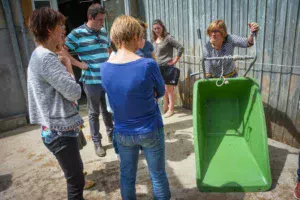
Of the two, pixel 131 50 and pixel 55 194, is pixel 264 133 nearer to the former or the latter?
pixel 131 50

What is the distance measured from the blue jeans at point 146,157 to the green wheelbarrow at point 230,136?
586mm

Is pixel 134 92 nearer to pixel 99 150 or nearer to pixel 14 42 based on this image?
pixel 99 150

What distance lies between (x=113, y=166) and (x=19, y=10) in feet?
10.3

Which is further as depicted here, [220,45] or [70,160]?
[220,45]

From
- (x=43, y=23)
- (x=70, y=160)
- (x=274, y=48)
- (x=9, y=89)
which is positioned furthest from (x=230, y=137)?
(x=9, y=89)

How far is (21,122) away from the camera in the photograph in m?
4.39

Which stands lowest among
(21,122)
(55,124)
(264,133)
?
(21,122)

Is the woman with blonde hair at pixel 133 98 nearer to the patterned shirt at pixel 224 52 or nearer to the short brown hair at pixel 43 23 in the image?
the short brown hair at pixel 43 23

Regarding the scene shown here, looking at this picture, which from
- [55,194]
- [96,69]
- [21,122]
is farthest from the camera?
[21,122]

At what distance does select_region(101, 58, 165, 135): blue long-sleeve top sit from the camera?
1478mm

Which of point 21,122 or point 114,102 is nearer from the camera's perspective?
point 114,102

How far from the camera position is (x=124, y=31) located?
152cm

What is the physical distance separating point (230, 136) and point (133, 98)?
168 centimetres

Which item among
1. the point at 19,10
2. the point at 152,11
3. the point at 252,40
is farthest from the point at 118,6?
the point at 252,40
